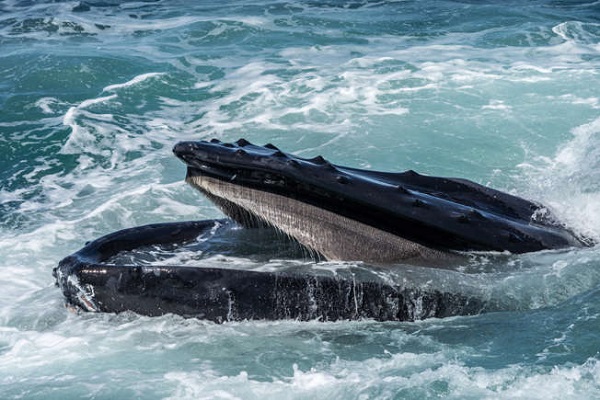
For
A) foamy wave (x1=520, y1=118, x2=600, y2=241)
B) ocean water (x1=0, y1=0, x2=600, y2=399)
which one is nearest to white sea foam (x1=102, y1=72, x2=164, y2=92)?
ocean water (x1=0, y1=0, x2=600, y2=399)

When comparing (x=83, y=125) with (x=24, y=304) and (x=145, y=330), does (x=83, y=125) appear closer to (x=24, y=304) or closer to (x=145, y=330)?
(x=24, y=304)

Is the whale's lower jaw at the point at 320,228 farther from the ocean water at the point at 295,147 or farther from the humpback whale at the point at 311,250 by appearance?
the ocean water at the point at 295,147

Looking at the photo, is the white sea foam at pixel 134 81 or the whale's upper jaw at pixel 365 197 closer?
the whale's upper jaw at pixel 365 197

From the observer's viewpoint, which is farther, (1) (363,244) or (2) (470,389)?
(1) (363,244)

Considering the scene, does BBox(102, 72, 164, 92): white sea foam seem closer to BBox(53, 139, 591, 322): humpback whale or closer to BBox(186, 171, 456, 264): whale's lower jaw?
BBox(53, 139, 591, 322): humpback whale

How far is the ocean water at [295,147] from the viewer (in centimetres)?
632

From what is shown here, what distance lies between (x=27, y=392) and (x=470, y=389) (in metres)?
2.74

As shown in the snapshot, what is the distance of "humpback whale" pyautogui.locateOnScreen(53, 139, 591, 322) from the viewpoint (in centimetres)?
646

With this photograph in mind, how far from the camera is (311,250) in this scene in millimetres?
6855

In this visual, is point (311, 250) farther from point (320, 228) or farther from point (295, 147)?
point (295, 147)

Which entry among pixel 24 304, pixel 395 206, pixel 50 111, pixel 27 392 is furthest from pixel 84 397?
pixel 50 111

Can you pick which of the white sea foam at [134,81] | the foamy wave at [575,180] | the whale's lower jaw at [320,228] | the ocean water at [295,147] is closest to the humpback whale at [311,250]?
the whale's lower jaw at [320,228]

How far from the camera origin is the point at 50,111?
16406mm

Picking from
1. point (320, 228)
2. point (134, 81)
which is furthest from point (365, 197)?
point (134, 81)
